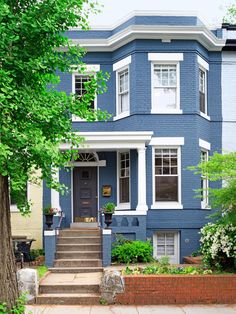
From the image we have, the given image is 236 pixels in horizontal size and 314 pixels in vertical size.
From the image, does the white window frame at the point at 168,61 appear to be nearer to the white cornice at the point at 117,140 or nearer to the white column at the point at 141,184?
the white cornice at the point at 117,140

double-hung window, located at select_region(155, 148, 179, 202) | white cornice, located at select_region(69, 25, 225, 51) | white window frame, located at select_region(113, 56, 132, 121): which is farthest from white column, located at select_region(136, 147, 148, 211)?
white cornice, located at select_region(69, 25, 225, 51)

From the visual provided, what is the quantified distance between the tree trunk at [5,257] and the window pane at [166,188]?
10183mm

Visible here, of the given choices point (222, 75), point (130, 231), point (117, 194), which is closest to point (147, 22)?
point (222, 75)

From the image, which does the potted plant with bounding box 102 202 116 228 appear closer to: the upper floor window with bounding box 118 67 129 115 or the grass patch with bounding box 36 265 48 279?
the grass patch with bounding box 36 265 48 279

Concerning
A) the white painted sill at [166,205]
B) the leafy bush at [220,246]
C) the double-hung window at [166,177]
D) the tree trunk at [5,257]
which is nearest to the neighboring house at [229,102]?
the double-hung window at [166,177]

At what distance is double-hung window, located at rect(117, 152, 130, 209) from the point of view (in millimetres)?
18000

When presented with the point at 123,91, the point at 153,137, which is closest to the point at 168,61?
the point at 123,91

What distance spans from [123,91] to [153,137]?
7.08ft

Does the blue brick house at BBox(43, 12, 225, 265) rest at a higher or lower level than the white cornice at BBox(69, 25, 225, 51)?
lower

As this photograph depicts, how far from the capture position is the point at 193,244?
17.2 metres

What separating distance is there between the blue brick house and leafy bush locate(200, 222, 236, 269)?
3571mm

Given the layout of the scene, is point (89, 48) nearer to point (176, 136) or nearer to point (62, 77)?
point (62, 77)

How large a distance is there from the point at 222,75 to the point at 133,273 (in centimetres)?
974

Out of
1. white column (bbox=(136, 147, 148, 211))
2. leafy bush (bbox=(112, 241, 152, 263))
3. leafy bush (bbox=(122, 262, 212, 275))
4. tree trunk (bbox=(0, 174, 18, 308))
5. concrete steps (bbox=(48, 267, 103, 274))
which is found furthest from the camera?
white column (bbox=(136, 147, 148, 211))
